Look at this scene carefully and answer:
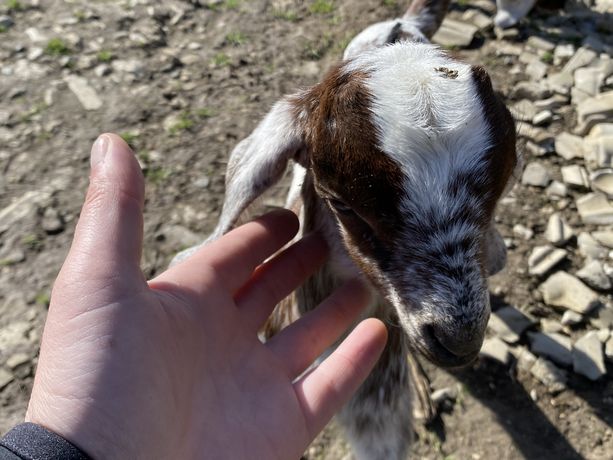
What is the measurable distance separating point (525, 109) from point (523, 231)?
127cm

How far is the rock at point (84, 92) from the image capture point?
14.9 ft

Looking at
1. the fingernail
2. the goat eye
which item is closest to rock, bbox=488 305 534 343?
the goat eye

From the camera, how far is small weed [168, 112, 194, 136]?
441cm

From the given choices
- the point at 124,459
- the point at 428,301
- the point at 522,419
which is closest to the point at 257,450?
the point at 124,459

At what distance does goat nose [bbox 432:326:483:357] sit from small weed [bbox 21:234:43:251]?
8.98 ft

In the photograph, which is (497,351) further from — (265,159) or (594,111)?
(594,111)

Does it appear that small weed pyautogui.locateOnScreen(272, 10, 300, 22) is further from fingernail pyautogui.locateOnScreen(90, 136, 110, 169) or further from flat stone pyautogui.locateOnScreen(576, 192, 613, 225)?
fingernail pyautogui.locateOnScreen(90, 136, 110, 169)

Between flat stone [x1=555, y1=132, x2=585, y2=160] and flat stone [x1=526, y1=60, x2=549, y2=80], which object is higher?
flat stone [x1=526, y1=60, x2=549, y2=80]

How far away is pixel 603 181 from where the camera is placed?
155 inches

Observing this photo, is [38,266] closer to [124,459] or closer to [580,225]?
[124,459]

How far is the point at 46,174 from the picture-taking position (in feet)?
13.3

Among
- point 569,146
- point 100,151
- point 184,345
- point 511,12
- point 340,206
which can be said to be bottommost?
point 569,146

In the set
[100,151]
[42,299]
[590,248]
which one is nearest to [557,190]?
[590,248]

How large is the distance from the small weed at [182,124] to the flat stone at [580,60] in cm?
310
